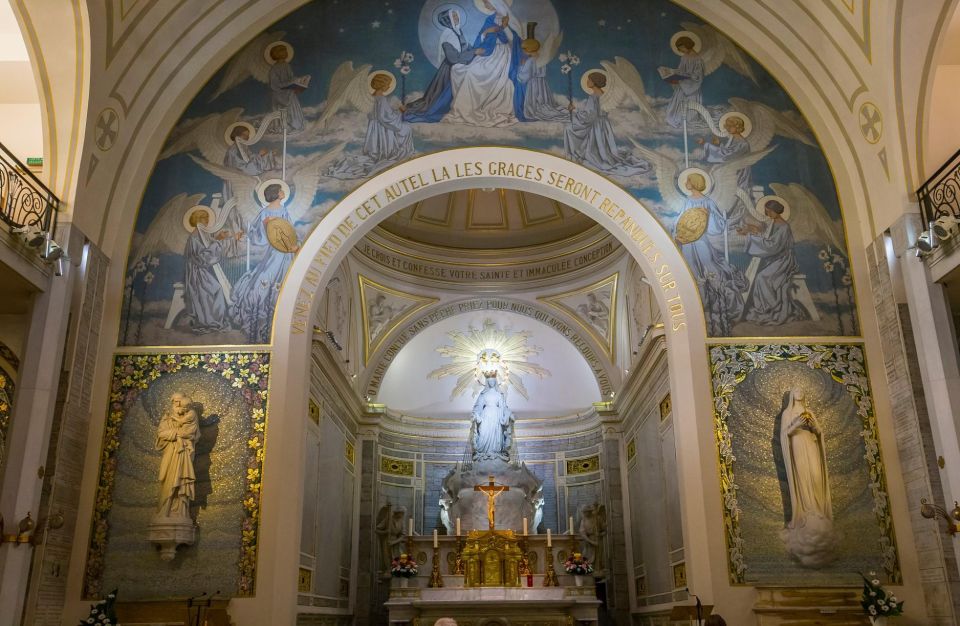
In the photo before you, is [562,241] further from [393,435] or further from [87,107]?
[87,107]

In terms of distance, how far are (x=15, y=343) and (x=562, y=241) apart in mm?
12277

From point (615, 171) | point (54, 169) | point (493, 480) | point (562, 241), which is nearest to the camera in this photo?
point (54, 169)

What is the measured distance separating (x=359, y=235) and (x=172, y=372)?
346cm

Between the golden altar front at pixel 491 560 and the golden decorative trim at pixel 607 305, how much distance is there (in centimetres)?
550

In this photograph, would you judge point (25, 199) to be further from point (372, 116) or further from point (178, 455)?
point (372, 116)

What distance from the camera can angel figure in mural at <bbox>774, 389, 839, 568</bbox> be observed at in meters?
11.2

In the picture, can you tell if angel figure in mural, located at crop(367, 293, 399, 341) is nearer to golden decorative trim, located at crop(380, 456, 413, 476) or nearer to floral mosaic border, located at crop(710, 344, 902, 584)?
golden decorative trim, located at crop(380, 456, 413, 476)

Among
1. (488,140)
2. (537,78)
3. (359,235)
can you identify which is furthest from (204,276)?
(537,78)

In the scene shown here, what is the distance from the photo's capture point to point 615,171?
13.4 metres

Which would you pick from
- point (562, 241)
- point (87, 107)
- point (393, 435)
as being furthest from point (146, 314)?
point (562, 241)

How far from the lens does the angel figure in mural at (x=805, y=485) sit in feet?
36.8

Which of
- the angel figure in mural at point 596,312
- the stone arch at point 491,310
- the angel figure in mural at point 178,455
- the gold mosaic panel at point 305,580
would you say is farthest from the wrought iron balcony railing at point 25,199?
the angel figure in mural at point 596,312

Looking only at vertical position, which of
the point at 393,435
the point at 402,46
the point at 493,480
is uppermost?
the point at 402,46

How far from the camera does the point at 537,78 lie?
1391 cm
